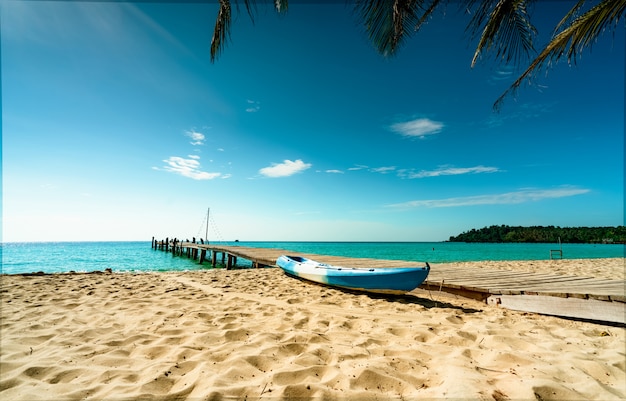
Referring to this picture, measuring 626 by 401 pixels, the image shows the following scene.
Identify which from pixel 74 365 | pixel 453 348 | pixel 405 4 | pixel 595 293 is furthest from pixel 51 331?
pixel 595 293

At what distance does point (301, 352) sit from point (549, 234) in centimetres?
11406

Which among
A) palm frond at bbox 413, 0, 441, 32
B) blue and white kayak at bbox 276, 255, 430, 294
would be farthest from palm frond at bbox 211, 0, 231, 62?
blue and white kayak at bbox 276, 255, 430, 294

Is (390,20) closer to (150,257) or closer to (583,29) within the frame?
(583,29)

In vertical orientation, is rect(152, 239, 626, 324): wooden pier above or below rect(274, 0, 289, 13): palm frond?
below

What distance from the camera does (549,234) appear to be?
3428 inches

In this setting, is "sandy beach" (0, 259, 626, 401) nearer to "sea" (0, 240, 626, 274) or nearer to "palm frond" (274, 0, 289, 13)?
"palm frond" (274, 0, 289, 13)

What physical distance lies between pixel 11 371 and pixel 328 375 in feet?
10.4

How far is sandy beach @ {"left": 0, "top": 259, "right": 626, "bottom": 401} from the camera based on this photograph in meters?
2.27

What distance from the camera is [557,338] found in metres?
3.54

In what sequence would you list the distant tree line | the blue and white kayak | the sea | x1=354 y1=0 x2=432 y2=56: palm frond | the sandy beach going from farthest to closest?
1. the distant tree line
2. the sea
3. the blue and white kayak
4. x1=354 y1=0 x2=432 y2=56: palm frond
5. the sandy beach

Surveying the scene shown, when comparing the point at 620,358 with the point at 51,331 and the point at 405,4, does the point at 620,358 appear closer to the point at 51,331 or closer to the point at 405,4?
the point at 405,4

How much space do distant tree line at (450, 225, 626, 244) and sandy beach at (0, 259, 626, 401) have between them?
7528 centimetres

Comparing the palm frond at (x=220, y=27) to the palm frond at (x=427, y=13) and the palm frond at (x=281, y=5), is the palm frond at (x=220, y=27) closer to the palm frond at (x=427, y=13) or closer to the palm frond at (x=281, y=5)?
the palm frond at (x=281, y=5)

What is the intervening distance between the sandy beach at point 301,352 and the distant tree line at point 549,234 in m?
75.3
